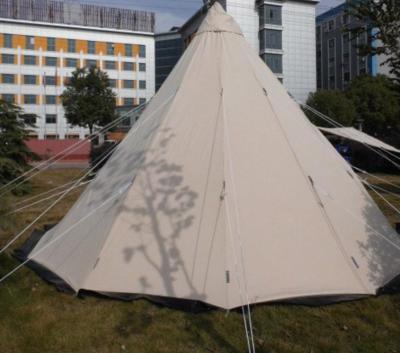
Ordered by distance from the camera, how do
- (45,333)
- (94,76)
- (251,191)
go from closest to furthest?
1. (45,333)
2. (251,191)
3. (94,76)

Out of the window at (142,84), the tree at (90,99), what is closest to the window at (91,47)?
the window at (142,84)

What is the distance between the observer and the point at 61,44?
2119 inches

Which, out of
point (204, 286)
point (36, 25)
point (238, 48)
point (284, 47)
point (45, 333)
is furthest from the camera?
point (36, 25)

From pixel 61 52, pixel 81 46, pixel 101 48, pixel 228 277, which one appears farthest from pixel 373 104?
pixel 61 52

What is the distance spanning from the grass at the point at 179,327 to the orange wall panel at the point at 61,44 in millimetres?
53163

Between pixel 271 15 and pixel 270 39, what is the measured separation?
2.74 metres

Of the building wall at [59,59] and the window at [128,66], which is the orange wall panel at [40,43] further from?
the window at [128,66]

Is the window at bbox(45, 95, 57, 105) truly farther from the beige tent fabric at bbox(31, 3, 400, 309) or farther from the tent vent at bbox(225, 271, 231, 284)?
the tent vent at bbox(225, 271, 231, 284)

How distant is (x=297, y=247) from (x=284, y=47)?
4754 cm

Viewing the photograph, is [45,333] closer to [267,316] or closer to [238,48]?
[267,316]

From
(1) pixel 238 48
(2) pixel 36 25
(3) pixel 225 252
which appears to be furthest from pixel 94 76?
(3) pixel 225 252

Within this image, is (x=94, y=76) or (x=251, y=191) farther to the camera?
(x=94, y=76)

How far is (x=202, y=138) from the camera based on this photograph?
5758 mm

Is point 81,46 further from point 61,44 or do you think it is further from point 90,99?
point 90,99
